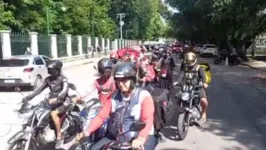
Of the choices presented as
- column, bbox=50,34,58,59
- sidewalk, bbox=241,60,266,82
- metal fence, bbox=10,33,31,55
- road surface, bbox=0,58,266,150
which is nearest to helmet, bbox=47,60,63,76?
road surface, bbox=0,58,266,150

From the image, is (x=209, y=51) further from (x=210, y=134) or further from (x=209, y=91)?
(x=210, y=134)

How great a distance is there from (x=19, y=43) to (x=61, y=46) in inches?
441

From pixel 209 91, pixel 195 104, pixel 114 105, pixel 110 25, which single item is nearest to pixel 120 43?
pixel 110 25

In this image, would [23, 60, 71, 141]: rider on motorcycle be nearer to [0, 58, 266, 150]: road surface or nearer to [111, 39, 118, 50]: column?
[0, 58, 266, 150]: road surface

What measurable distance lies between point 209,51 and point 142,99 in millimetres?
47299

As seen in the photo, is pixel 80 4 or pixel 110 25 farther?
pixel 110 25

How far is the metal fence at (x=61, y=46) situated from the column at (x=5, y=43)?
40.5ft

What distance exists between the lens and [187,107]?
811 centimetres

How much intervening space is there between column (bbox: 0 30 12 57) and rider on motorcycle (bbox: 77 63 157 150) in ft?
66.5

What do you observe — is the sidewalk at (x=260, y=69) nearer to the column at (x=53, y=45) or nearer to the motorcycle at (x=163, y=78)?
the motorcycle at (x=163, y=78)

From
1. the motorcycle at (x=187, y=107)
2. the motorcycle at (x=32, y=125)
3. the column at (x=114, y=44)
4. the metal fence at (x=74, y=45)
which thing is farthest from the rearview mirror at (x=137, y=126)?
the column at (x=114, y=44)

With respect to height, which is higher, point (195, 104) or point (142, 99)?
point (142, 99)

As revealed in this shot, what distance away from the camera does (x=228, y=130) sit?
8523 millimetres

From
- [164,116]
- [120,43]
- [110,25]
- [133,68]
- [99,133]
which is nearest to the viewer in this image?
[133,68]
